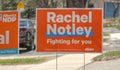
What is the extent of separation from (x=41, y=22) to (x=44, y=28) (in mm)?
176

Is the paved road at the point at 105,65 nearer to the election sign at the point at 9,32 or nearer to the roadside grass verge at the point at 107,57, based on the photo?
the roadside grass verge at the point at 107,57

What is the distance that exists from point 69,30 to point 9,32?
170 cm

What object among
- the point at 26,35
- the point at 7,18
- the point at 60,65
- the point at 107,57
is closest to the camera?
the point at 7,18

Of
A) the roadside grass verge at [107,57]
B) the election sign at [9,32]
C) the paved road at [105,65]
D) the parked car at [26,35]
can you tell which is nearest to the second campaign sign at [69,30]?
the election sign at [9,32]

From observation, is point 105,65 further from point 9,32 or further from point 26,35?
point 26,35

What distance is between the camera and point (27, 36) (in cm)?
2022

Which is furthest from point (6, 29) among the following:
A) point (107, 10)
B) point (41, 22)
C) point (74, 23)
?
point (107, 10)

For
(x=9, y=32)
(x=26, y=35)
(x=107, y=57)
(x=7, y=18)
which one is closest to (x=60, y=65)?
(x=107, y=57)

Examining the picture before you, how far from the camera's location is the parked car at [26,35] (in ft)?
65.4

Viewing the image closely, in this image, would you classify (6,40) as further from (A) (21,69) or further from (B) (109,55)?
(B) (109,55)

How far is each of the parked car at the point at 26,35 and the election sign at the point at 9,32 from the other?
817 centimetres

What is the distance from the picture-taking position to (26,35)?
2012 cm

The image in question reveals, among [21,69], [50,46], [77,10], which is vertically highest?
[77,10]

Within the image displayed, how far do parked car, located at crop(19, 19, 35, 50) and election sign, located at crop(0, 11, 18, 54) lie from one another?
8172 millimetres
